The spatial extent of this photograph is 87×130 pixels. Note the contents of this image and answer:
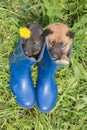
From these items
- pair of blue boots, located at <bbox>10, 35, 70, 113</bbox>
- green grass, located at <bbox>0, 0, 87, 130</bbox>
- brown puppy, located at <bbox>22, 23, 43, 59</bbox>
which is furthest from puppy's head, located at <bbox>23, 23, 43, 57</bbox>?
green grass, located at <bbox>0, 0, 87, 130</bbox>

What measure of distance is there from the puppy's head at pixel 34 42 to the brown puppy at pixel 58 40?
40 mm

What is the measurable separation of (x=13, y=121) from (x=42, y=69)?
39cm

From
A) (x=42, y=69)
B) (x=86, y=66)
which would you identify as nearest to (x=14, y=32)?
(x=42, y=69)

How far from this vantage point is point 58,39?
69.0 inches

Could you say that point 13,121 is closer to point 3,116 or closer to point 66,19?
point 3,116

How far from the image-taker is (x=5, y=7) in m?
2.11

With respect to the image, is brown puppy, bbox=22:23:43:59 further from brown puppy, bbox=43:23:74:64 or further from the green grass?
the green grass

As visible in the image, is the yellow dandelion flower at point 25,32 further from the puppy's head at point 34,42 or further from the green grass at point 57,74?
the green grass at point 57,74

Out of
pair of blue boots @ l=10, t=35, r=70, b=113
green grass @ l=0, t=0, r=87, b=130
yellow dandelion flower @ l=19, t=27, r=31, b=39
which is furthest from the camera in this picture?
green grass @ l=0, t=0, r=87, b=130

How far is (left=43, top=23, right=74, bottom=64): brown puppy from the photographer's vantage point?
175cm

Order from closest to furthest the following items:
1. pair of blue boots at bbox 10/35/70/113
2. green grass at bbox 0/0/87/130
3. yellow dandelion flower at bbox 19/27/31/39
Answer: yellow dandelion flower at bbox 19/27/31/39 → pair of blue boots at bbox 10/35/70/113 → green grass at bbox 0/0/87/130

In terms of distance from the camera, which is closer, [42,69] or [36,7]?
[42,69]

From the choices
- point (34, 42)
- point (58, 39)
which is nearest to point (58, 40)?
point (58, 39)

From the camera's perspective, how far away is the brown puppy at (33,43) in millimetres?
1772
